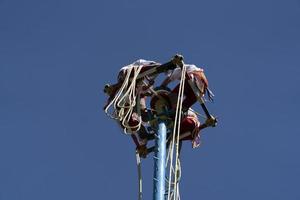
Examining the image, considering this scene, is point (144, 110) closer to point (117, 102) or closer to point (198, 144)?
point (117, 102)

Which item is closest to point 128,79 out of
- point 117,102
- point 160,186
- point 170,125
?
point 117,102

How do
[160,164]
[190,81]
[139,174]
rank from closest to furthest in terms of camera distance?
[160,164]
[139,174]
[190,81]

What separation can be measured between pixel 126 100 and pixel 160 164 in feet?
7.83

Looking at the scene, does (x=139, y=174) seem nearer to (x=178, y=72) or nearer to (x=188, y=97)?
(x=188, y=97)

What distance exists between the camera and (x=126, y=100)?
13.4 m

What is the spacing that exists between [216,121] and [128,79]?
204 cm

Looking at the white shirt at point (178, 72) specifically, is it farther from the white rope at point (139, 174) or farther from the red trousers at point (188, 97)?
the white rope at point (139, 174)

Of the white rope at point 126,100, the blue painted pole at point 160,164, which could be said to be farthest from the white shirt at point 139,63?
the blue painted pole at point 160,164

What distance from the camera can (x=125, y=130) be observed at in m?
13.5

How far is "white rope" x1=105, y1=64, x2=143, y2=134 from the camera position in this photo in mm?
13289

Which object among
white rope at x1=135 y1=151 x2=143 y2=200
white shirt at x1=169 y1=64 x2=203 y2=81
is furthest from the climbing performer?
white rope at x1=135 y1=151 x2=143 y2=200

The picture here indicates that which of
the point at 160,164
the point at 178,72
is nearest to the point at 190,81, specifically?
the point at 178,72

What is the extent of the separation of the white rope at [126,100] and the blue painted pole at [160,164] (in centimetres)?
129

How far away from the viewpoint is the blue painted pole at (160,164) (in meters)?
11.0
